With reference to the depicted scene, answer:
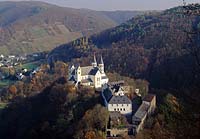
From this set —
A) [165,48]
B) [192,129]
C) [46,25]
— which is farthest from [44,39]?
[192,129]

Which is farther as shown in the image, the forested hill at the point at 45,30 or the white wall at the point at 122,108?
the forested hill at the point at 45,30

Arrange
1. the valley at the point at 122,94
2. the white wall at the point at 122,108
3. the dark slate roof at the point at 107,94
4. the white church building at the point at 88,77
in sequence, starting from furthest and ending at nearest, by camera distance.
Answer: the white church building at the point at 88,77 < the dark slate roof at the point at 107,94 < the white wall at the point at 122,108 < the valley at the point at 122,94

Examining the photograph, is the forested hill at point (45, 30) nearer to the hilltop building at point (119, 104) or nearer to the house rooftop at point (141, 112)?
the hilltop building at point (119, 104)

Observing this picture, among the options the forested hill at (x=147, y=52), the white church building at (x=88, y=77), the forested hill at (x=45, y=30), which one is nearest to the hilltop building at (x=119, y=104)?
the forested hill at (x=147, y=52)

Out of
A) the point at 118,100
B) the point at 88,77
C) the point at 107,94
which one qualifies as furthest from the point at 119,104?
the point at 88,77

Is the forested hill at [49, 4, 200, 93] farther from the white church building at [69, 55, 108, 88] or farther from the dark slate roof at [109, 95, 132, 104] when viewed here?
the white church building at [69, 55, 108, 88]

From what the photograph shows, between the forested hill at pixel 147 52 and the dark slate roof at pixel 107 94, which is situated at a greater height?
the dark slate roof at pixel 107 94

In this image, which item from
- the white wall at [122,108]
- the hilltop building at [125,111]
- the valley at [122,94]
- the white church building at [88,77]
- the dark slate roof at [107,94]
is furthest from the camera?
the white church building at [88,77]

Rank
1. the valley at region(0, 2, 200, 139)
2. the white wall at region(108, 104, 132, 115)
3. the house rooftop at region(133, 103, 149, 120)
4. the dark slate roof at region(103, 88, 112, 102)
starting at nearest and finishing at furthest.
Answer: the valley at region(0, 2, 200, 139) → the house rooftop at region(133, 103, 149, 120) → the white wall at region(108, 104, 132, 115) → the dark slate roof at region(103, 88, 112, 102)

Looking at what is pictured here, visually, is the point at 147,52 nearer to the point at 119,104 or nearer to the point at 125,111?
the point at 125,111

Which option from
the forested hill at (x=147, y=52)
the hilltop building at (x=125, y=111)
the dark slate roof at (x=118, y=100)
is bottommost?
the forested hill at (x=147, y=52)

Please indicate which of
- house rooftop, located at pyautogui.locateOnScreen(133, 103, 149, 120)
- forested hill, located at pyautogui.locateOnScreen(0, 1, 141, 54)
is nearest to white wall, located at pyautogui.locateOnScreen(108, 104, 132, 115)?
house rooftop, located at pyautogui.locateOnScreen(133, 103, 149, 120)

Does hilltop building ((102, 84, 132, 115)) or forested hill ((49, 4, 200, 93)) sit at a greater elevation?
hilltop building ((102, 84, 132, 115))
